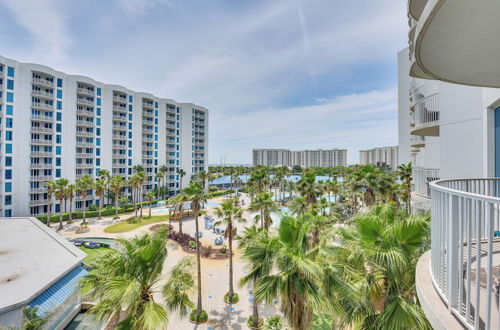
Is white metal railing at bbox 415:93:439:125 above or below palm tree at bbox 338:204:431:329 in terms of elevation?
above

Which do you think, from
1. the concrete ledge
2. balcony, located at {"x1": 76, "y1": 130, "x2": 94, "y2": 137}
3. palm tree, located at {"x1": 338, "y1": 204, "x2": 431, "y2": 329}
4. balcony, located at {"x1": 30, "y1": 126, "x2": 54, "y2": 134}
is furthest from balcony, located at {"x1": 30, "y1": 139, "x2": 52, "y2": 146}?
the concrete ledge

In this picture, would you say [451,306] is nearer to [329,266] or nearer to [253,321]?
[329,266]

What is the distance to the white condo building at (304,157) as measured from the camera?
184m

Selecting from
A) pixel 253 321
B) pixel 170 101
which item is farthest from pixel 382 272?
pixel 170 101

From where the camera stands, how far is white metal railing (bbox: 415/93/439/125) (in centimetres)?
1302

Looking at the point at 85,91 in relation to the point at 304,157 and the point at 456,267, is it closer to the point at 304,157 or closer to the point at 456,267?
the point at 456,267

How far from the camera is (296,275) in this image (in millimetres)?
6453

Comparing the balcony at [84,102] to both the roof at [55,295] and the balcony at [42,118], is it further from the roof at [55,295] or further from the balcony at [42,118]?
the roof at [55,295]

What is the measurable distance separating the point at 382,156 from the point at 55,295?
631ft

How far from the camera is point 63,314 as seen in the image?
12.1m

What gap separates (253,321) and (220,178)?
8297cm

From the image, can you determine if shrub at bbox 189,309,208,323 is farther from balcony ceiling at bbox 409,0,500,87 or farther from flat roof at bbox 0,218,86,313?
balcony ceiling at bbox 409,0,500,87

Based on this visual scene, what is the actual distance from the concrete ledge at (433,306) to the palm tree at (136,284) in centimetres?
618

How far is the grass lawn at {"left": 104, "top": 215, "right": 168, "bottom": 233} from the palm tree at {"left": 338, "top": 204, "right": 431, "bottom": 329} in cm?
3569
